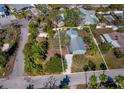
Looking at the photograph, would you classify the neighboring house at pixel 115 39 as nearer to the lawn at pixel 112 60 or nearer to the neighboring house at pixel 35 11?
the lawn at pixel 112 60

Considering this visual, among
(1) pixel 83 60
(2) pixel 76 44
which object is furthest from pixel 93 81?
(2) pixel 76 44

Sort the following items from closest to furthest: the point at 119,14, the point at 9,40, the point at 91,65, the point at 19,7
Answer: the point at 91,65 < the point at 9,40 < the point at 119,14 < the point at 19,7

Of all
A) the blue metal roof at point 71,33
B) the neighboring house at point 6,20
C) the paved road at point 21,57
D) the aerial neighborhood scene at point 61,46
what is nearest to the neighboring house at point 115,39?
the aerial neighborhood scene at point 61,46

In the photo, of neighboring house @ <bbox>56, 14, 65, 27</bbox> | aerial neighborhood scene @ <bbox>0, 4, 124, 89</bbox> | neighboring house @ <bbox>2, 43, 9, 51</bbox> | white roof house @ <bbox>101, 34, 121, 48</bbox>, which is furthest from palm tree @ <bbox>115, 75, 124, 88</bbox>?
neighboring house @ <bbox>56, 14, 65, 27</bbox>

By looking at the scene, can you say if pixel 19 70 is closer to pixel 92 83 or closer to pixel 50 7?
pixel 92 83

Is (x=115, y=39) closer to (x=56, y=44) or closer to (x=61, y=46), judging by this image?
(x=61, y=46)

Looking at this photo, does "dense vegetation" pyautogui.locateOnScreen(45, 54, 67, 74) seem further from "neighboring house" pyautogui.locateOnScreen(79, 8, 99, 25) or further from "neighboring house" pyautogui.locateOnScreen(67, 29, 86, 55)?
"neighboring house" pyautogui.locateOnScreen(79, 8, 99, 25)
